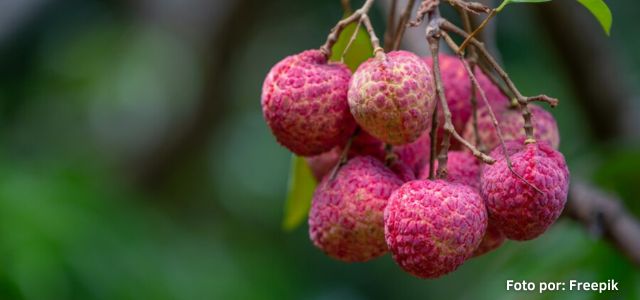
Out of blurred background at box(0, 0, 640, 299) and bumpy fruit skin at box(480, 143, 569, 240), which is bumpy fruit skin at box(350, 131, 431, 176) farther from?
blurred background at box(0, 0, 640, 299)

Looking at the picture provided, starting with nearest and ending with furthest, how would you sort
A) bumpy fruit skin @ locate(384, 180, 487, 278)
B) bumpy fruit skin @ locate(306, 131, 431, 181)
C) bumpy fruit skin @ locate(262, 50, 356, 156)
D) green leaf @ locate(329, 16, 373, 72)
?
bumpy fruit skin @ locate(384, 180, 487, 278) < bumpy fruit skin @ locate(262, 50, 356, 156) < bumpy fruit skin @ locate(306, 131, 431, 181) < green leaf @ locate(329, 16, 373, 72)

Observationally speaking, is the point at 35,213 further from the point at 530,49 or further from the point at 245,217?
the point at 530,49

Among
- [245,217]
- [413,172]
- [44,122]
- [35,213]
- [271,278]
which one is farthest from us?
[245,217]

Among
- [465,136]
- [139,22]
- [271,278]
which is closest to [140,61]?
[139,22]

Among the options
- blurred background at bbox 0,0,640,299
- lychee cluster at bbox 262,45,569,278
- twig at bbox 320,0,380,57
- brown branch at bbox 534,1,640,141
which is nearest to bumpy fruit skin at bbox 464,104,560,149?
lychee cluster at bbox 262,45,569,278

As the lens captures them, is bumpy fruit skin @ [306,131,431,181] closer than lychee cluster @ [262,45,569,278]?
No

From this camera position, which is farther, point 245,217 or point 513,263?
point 245,217

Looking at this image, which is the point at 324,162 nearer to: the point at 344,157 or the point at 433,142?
the point at 344,157

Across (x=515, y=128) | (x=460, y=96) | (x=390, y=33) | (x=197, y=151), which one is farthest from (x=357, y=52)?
(x=197, y=151)
